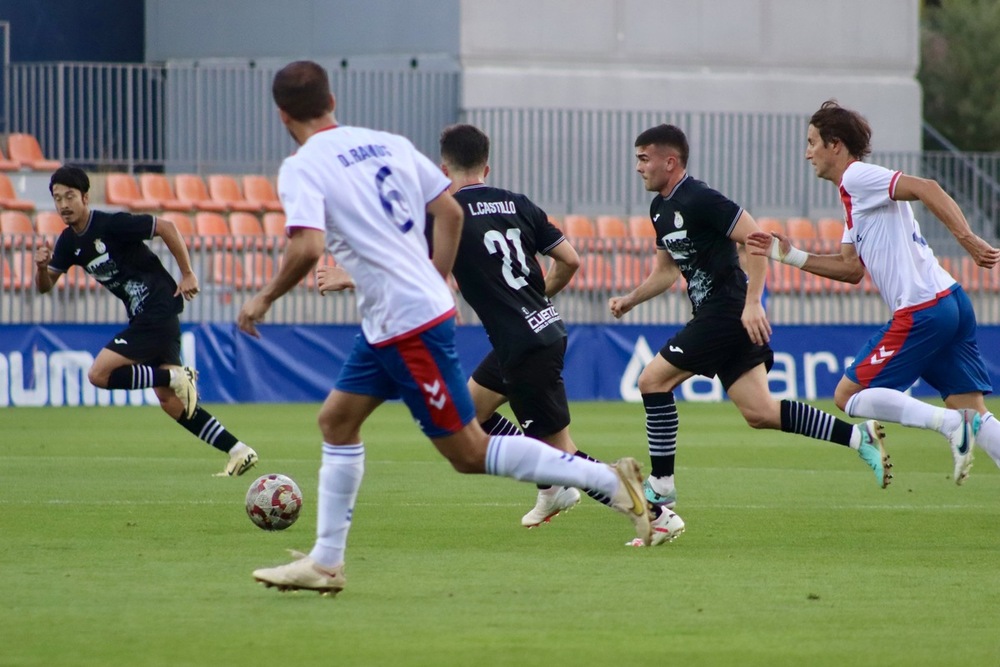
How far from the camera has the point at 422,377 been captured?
6.48 metres

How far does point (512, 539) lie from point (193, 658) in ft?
11.3

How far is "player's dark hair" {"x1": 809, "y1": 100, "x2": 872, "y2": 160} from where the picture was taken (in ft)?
29.5

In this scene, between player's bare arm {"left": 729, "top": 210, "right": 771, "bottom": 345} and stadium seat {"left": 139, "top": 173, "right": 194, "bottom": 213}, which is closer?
player's bare arm {"left": 729, "top": 210, "right": 771, "bottom": 345}

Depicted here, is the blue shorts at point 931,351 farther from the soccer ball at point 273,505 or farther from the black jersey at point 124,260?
the black jersey at point 124,260

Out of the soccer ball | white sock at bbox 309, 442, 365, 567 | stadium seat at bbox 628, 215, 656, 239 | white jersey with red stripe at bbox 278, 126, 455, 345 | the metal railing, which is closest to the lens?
white jersey with red stripe at bbox 278, 126, 455, 345

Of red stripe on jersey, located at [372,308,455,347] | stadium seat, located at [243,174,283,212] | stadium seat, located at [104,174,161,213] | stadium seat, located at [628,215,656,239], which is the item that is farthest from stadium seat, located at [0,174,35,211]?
red stripe on jersey, located at [372,308,455,347]

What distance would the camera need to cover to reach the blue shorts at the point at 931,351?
896 centimetres

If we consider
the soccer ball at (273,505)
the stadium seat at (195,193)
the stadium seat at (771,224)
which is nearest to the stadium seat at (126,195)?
the stadium seat at (195,193)

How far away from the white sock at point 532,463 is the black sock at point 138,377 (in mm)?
6151

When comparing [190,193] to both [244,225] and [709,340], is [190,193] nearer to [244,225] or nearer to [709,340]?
[244,225]

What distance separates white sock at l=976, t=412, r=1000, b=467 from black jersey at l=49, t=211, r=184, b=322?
6287 mm

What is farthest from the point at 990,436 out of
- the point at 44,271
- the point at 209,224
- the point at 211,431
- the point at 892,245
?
the point at 209,224

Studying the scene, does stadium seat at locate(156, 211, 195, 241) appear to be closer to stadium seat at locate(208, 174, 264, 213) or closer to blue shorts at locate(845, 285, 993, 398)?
stadium seat at locate(208, 174, 264, 213)

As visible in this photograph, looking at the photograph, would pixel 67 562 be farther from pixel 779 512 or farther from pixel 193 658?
pixel 779 512
